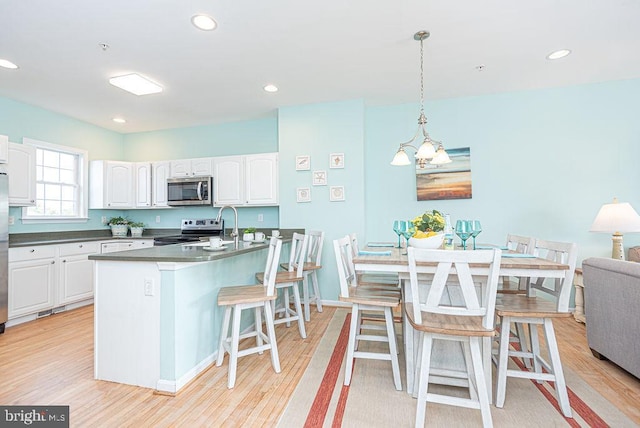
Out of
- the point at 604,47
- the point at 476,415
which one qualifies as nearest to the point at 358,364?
the point at 476,415

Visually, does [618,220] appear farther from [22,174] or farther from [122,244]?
[22,174]

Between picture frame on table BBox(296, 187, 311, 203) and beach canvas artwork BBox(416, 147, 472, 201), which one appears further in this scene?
picture frame on table BBox(296, 187, 311, 203)

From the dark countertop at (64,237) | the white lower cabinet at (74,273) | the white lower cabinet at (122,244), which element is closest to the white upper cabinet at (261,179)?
the dark countertop at (64,237)

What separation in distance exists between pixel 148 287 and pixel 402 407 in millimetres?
1766

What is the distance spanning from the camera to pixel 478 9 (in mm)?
2199

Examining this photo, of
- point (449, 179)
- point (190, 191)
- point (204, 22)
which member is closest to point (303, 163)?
point (190, 191)

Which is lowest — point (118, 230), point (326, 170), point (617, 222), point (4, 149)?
point (118, 230)

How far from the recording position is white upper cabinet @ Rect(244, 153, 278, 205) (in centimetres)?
422

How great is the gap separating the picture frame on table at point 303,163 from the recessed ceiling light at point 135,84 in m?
1.81

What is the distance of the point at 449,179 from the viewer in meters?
3.91

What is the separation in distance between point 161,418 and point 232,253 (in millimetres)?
1041

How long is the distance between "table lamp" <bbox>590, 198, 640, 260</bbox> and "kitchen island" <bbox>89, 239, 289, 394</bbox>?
3587 millimetres

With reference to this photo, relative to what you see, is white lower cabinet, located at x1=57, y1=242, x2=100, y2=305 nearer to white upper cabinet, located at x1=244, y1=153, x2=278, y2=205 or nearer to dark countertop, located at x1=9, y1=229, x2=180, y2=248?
dark countertop, located at x1=9, y1=229, x2=180, y2=248

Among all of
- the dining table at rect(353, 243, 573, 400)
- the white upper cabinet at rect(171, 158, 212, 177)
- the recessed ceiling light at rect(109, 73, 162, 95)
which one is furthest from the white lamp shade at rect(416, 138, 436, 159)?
the white upper cabinet at rect(171, 158, 212, 177)
